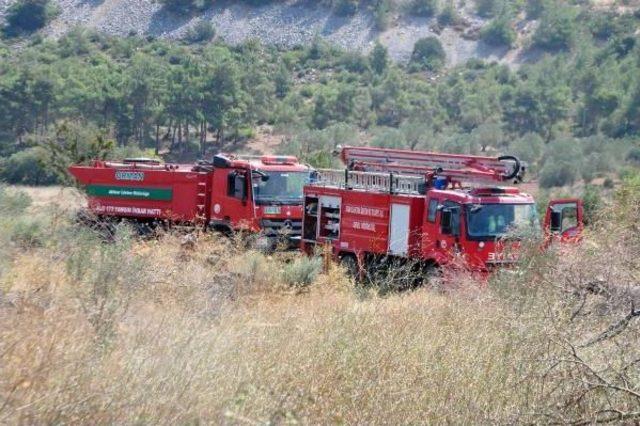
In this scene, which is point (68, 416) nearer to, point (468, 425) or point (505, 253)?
point (468, 425)

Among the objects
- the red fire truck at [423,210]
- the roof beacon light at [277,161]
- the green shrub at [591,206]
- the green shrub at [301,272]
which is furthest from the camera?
the roof beacon light at [277,161]

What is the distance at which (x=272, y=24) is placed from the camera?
102m

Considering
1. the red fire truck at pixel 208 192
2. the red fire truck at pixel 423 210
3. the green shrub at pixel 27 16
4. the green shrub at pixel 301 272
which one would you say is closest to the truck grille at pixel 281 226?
the red fire truck at pixel 208 192

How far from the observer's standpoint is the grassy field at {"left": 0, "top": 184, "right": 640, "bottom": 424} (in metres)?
6.04

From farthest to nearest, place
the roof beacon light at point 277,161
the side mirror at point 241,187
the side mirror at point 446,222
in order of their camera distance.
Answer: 1. the roof beacon light at point 277,161
2. the side mirror at point 241,187
3. the side mirror at point 446,222

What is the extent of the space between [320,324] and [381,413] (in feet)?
6.19

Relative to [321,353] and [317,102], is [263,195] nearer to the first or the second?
[321,353]

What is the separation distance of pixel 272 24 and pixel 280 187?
78.8 metres

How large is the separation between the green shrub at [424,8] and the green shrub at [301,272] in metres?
89.0

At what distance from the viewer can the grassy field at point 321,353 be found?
19.8 ft

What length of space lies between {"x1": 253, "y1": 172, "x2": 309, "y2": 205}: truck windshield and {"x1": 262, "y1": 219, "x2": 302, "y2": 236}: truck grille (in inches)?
17.7

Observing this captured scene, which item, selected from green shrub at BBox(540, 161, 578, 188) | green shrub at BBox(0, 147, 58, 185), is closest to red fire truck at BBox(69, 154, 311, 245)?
green shrub at BBox(0, 147, 58, 185)

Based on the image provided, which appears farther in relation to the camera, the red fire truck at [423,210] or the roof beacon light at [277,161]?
the roof beacon light at [277,161]

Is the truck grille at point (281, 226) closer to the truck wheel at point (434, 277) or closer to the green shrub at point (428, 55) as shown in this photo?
the truck wheel at point (434, 277)
